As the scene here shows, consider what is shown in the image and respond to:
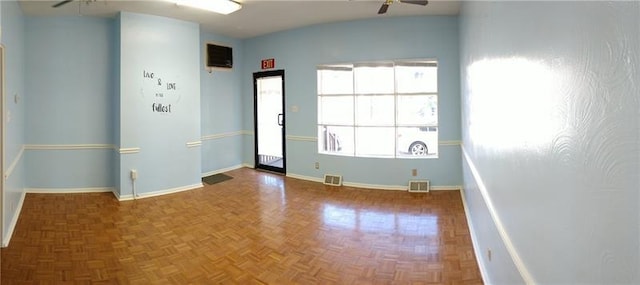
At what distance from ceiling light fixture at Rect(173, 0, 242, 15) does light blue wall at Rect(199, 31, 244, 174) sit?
5.49 feet

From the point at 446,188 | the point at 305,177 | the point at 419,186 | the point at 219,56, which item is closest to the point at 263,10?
the point at 219,56

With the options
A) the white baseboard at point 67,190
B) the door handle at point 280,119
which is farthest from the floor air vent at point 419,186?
the white baseboard at point 67,190

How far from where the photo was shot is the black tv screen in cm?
612

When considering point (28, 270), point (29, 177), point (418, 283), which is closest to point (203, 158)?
point (29, 177)

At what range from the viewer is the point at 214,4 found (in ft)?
14.0

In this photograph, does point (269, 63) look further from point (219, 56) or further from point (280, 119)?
point (280, 119)

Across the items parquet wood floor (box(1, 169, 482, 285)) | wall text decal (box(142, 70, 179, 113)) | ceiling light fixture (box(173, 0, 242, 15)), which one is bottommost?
parquet wood floor (box(1, 169, 482, 285))

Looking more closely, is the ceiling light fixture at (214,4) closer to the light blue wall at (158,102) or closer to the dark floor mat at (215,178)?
the light blue wall at (158,102)

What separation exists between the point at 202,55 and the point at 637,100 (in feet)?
20.9

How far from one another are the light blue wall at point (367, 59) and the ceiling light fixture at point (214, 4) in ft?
5.24

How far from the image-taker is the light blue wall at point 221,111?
6.20 metres

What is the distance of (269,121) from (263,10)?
8.15 ft

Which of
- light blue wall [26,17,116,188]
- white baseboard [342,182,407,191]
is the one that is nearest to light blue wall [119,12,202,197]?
light blue wall [26,17,116,188]

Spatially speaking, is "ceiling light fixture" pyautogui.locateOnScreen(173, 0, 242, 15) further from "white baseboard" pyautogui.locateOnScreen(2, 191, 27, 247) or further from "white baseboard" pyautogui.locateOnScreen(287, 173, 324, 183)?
"white baseboard" pyautogui.locateOnScreen(2, 191, 27, 247)
